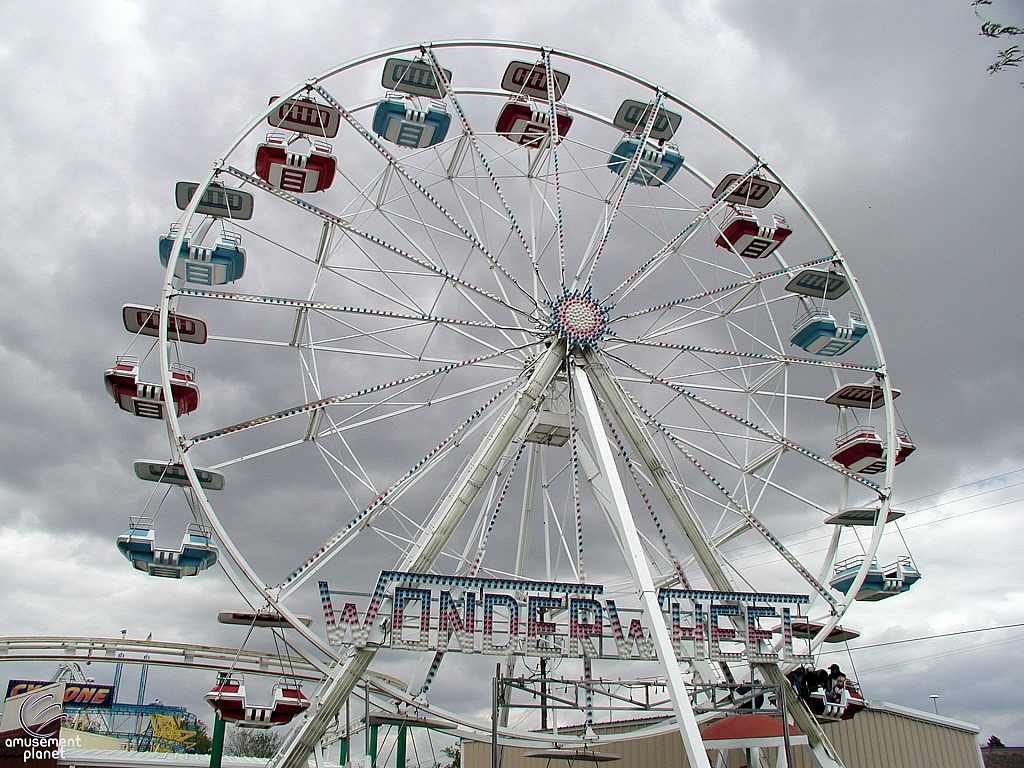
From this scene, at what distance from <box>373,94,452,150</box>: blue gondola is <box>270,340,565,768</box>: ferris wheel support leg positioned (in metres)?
5.64

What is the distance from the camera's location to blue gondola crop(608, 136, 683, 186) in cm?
2042

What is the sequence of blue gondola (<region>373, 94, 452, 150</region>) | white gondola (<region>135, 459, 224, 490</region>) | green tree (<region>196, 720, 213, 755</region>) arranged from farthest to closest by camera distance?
green tree (<region>196, 720, 213, 755</region>), blue gondola (<region>373, 94, 452, 150</region>), white gondola (<region>135, 459, 224, 490</region>)

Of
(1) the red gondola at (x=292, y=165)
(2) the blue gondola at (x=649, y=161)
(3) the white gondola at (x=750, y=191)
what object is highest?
(2) the blue gondola at (x=649, y=161)

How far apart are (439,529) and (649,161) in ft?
37.3

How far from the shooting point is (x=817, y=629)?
1692cm

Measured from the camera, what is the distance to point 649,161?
20938 mm

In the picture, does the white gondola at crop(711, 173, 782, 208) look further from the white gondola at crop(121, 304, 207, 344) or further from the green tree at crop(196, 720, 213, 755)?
the green tree at crop(196, 720, 213, 755)

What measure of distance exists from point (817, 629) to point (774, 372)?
5979mm

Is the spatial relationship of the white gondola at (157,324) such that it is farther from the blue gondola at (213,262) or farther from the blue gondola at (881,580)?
the blue gondola at (881,580)

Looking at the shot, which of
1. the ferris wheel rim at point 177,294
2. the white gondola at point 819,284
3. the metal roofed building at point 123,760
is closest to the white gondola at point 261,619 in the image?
the ferris wheel rim at point 177,294

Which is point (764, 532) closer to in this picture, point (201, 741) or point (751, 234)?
point (751, 234)

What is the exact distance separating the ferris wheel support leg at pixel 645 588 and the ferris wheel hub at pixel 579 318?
806 millimetres

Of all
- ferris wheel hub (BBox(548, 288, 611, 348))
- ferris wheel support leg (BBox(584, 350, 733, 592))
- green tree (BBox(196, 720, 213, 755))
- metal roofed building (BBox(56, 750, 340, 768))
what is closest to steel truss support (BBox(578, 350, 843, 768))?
ferris wheel support leg (BBox(584, 350, 733, 592))

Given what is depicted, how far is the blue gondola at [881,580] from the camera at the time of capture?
58.7 ft
